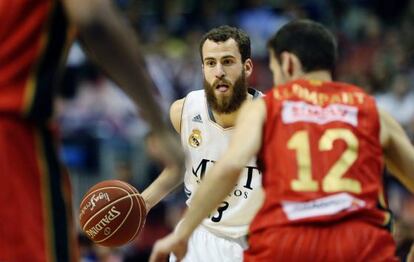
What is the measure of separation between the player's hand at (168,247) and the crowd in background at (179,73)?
8647mm

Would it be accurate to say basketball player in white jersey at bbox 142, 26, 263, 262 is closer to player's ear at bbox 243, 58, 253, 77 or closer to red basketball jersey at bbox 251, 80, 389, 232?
player's ear at bbox 243, 58, 253, 77

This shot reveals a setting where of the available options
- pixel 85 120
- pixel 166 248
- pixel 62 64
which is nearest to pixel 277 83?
pixel 166 248

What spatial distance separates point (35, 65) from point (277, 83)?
1.78 metres

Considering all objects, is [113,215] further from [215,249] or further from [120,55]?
[120,55]

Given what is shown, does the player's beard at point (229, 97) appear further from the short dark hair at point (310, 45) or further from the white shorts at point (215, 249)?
the short dark hair at point (310, 45)

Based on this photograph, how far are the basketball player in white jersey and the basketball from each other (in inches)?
21.6

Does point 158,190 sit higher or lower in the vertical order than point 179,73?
higher

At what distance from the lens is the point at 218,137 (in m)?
9.08

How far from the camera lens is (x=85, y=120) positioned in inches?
687

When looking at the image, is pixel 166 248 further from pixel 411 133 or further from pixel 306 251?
pixel 411 133

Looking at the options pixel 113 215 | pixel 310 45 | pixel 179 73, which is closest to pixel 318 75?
pixel 310 45

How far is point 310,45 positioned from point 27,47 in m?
1.81

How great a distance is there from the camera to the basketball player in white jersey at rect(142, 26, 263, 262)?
884cm

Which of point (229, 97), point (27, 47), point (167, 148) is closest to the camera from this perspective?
point (167, 148)
